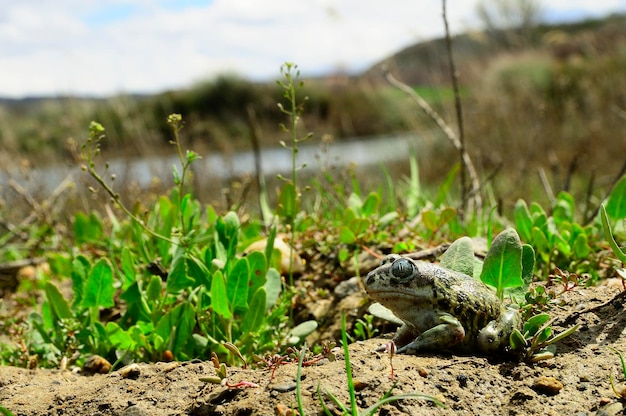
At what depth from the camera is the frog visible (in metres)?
2.10

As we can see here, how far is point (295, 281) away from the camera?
3.34 meters

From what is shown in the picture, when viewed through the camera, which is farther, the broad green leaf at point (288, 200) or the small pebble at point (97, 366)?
the broad green leaf at point (288, 200)

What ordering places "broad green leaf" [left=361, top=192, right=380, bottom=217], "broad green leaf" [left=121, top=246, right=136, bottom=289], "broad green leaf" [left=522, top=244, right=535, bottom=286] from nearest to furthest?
"broad green leaf" [left=522, top=244, right=535, bottom=286] < "broad green leaf" [left=121, top=246, right=136, bottom=289] < "broad green leaf" [left=361, top=192, right=380, bottom=217]

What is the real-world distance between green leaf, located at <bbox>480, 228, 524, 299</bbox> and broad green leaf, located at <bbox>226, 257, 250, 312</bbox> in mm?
895

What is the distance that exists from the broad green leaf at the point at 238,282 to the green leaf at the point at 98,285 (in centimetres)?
57

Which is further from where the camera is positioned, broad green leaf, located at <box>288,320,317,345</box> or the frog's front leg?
broad green leaf, located at <box>288,320,317,345</box>

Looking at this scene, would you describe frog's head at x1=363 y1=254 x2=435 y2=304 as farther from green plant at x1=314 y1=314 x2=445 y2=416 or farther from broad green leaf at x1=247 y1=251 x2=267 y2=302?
broad green leaf at x1=247 y1=251 x2=267 y2=302

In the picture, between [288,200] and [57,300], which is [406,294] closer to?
[288,200]

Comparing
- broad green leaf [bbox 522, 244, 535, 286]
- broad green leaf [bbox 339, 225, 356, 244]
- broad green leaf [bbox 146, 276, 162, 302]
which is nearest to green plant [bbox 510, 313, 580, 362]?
broad green leaf [bbox 522, 244, 535, 286]

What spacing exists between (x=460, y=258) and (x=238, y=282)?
840mm

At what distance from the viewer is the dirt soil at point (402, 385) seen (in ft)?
6.28

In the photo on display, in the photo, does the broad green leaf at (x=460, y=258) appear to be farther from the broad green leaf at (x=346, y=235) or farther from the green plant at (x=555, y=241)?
the broad green leaf at (x=346, y=235)

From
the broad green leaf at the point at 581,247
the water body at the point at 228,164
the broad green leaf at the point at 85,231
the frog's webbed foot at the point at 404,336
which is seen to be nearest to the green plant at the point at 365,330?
the frog's webbed foot at the point at 404,336

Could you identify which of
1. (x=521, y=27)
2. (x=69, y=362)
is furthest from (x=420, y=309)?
(x=521, y=27)
